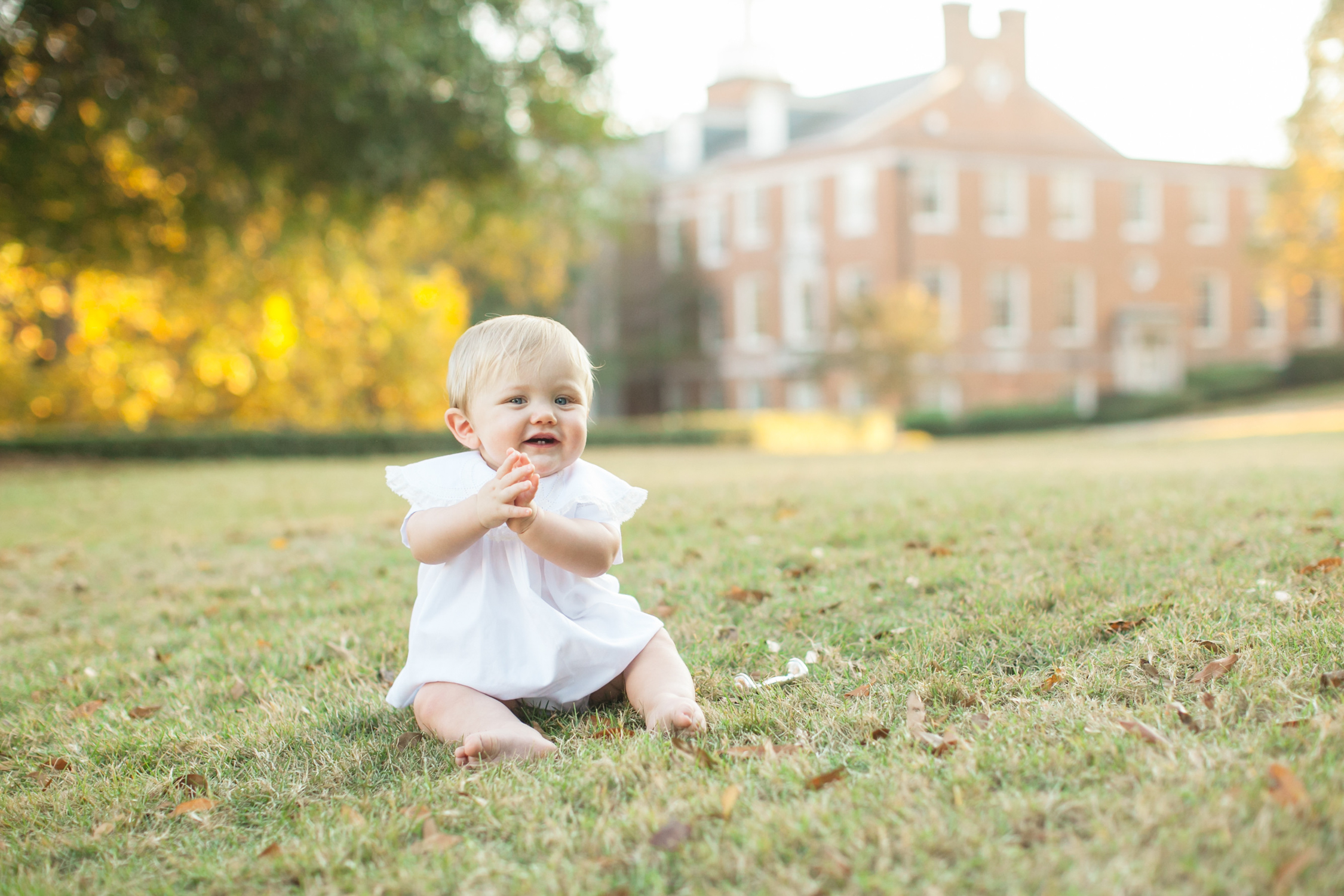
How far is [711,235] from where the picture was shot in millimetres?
35375

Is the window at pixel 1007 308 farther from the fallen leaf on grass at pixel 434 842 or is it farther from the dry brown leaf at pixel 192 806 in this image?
the fallen leaf on grass at pixel 434 842

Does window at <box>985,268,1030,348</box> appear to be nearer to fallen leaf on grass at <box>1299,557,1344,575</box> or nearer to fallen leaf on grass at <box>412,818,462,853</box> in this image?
fallen leaf on grass at <box>1299,557,1344,575</box>

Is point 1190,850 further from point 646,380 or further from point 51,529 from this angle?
point 646,380

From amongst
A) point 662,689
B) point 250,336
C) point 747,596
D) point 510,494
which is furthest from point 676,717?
point 250,336

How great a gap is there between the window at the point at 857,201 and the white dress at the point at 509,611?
97.2 feet

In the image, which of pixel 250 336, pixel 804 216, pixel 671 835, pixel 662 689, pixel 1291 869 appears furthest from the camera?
pixel 804 216

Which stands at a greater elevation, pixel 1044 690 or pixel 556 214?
pixel 556 214

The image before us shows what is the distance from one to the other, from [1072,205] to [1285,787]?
3390 cm

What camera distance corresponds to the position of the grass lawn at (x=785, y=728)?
1.76 meters

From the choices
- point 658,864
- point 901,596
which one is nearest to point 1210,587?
point 901,596

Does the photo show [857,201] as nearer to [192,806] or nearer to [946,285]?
[946,285]

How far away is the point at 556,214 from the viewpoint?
1630cm

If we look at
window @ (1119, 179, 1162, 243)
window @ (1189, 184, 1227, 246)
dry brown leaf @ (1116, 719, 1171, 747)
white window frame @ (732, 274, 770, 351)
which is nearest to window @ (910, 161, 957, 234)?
white window frame @ (732, 274, 770, 351)

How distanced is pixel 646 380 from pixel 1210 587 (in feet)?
114
